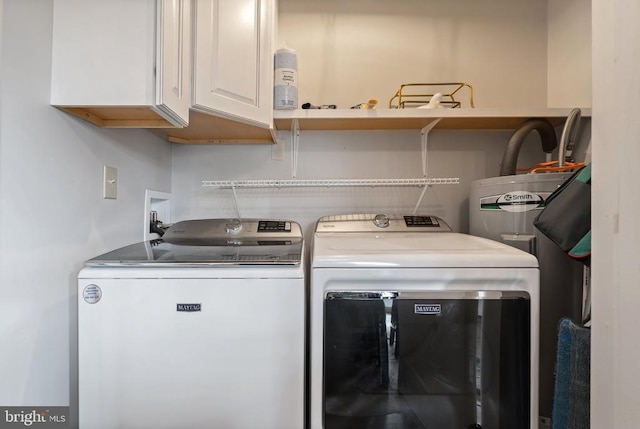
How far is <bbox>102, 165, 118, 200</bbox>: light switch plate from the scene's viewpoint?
1.10 m

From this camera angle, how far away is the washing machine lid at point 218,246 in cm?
93

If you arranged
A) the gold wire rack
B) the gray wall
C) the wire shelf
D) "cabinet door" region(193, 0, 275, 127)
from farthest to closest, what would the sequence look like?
the gold wire rack → the wire shelf → "cabinet door" region(193, 0, 275, 127) → the gray wall

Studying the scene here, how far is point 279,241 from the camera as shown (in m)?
1.30

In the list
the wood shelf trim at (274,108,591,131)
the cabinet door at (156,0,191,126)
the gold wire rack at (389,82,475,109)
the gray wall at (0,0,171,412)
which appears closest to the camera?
the gray wall at (0,0,171,412)

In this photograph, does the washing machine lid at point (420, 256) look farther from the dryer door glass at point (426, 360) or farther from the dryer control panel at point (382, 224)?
the dryer control panel at point (382, 224)

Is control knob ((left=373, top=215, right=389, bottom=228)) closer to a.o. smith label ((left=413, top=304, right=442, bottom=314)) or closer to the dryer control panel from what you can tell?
the dryer control panel

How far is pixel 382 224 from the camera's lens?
4.80 ft

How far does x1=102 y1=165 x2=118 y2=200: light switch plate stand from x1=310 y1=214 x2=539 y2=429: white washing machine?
0.88 metres

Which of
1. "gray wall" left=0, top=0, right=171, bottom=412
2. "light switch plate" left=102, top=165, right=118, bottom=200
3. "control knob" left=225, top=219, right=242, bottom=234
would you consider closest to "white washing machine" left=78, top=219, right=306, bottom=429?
"gray wall" left=0, top=0, right=171, bottom=412

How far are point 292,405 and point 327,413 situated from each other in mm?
131

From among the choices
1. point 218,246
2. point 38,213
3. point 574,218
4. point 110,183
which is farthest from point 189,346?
point 574,218

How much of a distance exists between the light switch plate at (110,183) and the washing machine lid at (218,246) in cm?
22

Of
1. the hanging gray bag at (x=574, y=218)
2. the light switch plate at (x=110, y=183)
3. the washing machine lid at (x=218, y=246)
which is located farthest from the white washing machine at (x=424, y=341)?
the light switch plate at (x=110, y=183)

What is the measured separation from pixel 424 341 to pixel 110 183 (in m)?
1.33
